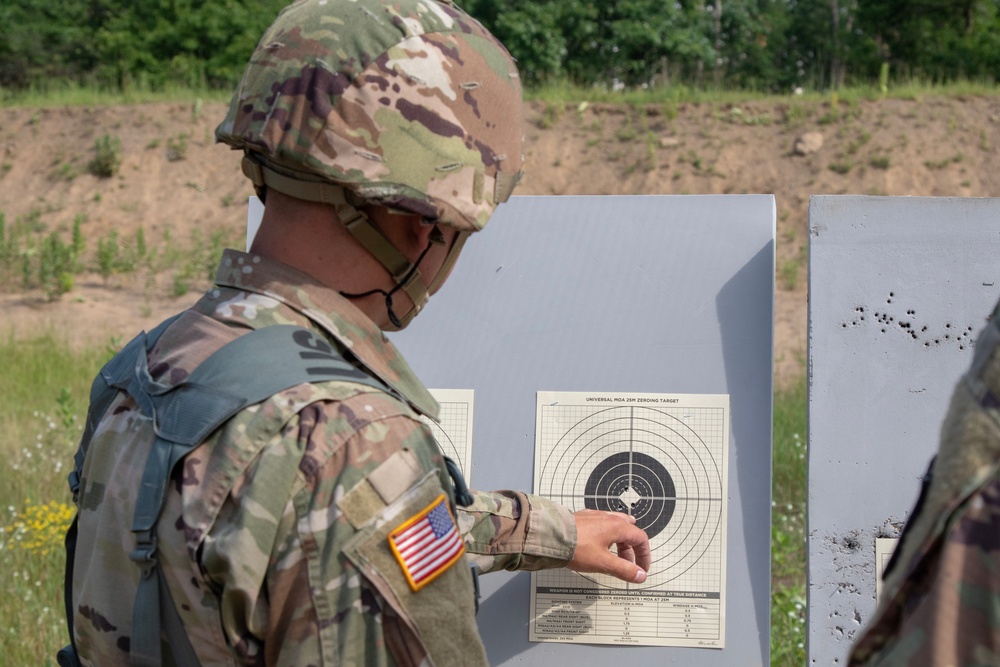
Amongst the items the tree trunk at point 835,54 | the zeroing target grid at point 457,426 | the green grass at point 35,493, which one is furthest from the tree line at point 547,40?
the zeroing target grid at point 457,426

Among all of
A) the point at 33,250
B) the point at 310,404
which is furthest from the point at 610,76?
the point at 310,404

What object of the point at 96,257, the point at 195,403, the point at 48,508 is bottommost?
the point at 48,508

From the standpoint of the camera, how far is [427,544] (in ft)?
3.68

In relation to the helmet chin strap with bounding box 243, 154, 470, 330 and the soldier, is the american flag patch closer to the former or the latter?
the soldier

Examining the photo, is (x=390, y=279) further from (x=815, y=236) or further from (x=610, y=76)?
(x=610, y=76)

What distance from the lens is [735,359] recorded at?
2.03m

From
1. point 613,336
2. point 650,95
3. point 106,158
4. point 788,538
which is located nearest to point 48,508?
point 788,538

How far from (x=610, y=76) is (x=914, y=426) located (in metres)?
17.3

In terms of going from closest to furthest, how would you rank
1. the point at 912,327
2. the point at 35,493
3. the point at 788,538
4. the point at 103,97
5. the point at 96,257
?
the point at 912,327
the point at 788,538
the point at 35,493
the point at 96,257
the point at 103,97

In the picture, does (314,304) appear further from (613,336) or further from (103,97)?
(103,97)

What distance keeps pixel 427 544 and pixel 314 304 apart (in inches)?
13.2

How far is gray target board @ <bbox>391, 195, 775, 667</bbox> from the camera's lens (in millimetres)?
1983

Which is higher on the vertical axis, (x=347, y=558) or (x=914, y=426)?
(x=914, y=426)

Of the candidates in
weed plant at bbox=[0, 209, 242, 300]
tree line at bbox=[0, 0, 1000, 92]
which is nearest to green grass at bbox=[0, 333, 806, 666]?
weed plant at bbox=[0, 209, 242, 300]
